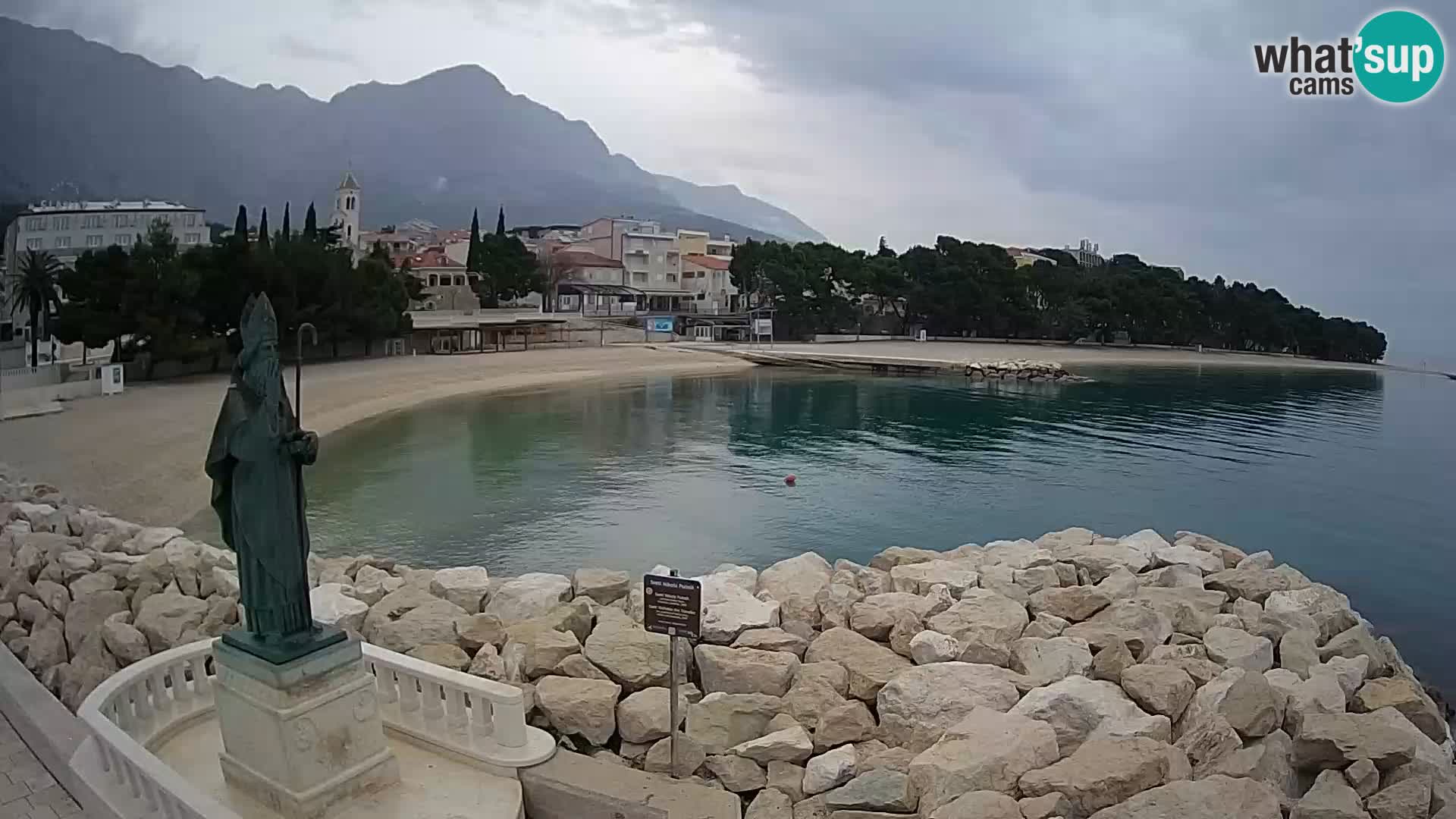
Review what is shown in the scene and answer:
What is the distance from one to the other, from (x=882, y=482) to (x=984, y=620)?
35.0ft

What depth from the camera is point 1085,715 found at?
4.76m

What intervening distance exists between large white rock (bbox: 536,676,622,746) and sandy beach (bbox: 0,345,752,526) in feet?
27.4

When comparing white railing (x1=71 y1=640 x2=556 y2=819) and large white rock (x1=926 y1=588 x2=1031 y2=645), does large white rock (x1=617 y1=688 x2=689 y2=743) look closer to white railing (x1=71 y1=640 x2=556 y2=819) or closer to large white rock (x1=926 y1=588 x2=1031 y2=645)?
white railing (x1=71 y1=640 x2=556 y2=819)

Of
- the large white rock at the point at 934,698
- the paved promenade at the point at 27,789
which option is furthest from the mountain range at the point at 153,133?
the large white rock at the point at 934,698

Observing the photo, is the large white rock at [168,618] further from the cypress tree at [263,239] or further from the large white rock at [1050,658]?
the cypress tree at [263,239]

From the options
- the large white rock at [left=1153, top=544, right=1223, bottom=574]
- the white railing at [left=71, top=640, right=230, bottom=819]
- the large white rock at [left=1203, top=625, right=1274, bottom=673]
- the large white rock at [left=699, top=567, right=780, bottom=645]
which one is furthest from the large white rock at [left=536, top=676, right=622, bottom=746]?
the large white rock at [left=1153, top=544, right=1223, bottom=574]

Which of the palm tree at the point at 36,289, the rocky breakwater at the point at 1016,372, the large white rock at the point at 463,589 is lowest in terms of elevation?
the large white rock at the point at 463,589

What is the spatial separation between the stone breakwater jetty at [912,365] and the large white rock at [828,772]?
34.3 metres

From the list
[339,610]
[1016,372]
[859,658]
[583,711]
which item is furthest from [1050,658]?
[1016,372]

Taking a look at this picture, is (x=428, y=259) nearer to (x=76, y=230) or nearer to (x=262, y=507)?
(x=76, y=230)

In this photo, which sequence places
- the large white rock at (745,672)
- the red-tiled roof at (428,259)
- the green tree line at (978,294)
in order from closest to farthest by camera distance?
the large white rock at (745,672)
the red-tiled roof at (428,259)
the green tree line at (978,294)

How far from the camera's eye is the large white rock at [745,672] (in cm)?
529

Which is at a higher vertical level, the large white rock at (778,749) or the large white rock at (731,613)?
the large white rock at (731,613)

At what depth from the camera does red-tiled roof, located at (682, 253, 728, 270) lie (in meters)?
60.1
